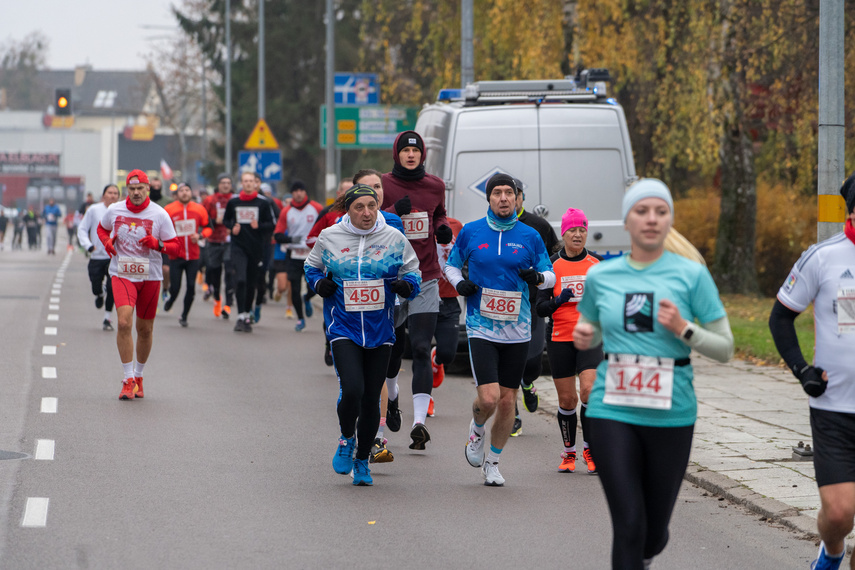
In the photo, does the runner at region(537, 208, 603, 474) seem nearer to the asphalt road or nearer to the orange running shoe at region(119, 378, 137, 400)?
the asphalt road

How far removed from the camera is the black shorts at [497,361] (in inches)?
300

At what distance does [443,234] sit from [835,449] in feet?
14.8

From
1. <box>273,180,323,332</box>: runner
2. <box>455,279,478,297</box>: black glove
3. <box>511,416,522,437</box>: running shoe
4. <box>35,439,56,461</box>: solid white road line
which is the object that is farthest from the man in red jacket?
<box>273,180,323,332</box>: runner

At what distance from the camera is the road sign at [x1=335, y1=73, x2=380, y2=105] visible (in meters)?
27.2

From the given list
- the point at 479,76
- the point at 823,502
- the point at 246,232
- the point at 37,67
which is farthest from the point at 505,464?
the point at 37,67

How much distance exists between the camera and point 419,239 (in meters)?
9.18

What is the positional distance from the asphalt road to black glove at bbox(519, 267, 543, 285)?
1298 millimetres

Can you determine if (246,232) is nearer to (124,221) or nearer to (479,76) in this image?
(124,221)

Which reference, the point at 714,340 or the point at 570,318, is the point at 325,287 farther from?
the point at 714,340

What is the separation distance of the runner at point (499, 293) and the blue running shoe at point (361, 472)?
2.43ft

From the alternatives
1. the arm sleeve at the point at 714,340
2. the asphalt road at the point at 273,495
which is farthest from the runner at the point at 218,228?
the arm sleeve at the point at 714,340

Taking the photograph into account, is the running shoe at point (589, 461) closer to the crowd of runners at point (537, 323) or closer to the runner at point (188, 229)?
the crowd of runners at point (537, 323)

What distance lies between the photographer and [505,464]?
342 inches

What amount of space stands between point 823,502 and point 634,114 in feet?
70.7
